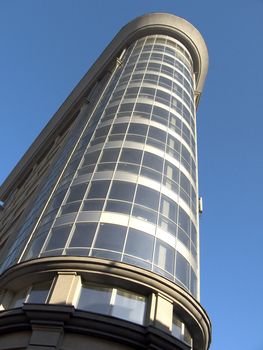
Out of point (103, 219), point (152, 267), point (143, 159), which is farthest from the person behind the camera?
point (143, 159)

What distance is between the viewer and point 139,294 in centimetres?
1563

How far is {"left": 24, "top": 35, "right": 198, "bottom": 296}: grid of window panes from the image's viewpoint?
17406mm

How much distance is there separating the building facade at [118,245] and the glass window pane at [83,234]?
46mm

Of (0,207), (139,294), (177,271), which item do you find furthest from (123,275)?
(0,207)

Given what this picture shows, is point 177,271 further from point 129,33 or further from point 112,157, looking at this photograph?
point 129,33

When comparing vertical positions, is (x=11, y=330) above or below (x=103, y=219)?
below

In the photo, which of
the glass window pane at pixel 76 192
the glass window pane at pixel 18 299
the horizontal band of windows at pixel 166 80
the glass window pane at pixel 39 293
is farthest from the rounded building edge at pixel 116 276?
the horizontal band of windows at pixel 166 80

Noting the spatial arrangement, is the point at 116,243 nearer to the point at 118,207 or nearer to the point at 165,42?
the point at 118,207

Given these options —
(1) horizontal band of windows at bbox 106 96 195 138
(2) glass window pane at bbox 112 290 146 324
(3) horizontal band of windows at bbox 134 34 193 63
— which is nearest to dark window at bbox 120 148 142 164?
(1) horizontal band of windows at bbox 106 96 195 138

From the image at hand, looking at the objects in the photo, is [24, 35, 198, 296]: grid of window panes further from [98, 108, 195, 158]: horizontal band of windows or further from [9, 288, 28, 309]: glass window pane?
[9, 288, 28, 309]: glass window pane

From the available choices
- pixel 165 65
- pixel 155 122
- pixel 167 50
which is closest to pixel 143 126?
pixel 155 122

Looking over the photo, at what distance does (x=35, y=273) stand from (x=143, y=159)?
9508mm

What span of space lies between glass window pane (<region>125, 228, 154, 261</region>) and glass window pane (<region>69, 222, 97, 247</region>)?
5.25 ft

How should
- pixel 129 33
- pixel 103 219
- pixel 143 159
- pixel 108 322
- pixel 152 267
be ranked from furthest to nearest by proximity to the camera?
pixel 129 33
pixel 143 159
pixel 103 219
pixel 152 267
pixel 108 322
